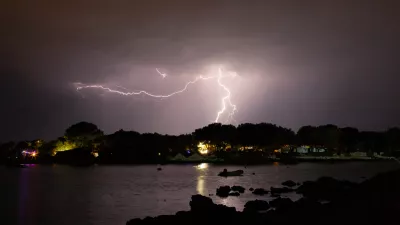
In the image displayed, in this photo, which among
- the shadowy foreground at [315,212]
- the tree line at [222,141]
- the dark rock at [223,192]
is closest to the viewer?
the shadowy foreground at [315,212]

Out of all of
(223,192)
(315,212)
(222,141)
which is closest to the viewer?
(315,212)

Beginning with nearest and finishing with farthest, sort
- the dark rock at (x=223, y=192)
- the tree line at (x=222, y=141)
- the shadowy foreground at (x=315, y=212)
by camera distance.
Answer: the shadowy foreground at (x=315, y=212) → the dark rock at (x=223, y=192) → the tree line at (x=222, y=141)

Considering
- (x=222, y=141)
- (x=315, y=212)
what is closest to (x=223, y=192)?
(x=315, y=212)

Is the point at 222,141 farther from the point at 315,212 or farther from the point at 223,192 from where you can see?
the point at 315,212

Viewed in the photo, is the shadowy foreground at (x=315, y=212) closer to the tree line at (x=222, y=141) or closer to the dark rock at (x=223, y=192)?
the dark rock at (x=223, y=192)

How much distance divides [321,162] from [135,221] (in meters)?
129

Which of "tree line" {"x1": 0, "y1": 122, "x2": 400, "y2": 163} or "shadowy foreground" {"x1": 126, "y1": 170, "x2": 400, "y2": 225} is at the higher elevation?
"tree line" {"x1": 0, "y1": 122, "x2": 400, "y2": 163}

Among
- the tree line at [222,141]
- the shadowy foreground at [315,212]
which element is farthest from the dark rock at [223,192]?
the tree line at [222,141]

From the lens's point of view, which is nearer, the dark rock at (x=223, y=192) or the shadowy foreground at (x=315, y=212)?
the shadowy foreground at (x=315, y=212)

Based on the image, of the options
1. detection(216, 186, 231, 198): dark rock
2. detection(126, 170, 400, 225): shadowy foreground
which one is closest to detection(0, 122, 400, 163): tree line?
detection(216, 186, 231, 198): dark rock

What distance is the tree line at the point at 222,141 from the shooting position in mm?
172125

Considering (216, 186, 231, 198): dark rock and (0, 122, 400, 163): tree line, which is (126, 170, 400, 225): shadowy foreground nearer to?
(216, 186, 231, 198): dark rock

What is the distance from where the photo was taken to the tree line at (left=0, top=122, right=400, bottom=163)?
172 metres

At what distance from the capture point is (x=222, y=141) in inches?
6742
